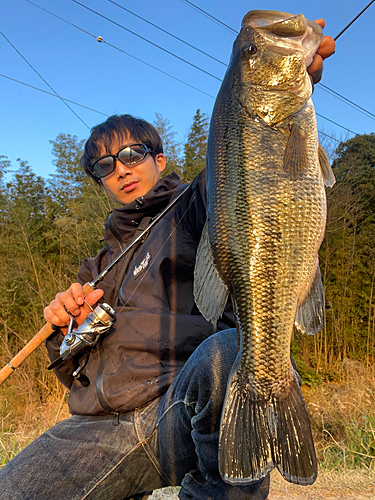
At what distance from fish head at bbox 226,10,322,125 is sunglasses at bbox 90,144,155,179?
116 cm

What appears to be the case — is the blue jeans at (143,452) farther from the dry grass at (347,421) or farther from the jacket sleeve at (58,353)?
the dry grass at (347,421)

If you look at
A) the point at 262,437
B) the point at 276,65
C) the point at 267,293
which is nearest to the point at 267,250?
the point at 267,293

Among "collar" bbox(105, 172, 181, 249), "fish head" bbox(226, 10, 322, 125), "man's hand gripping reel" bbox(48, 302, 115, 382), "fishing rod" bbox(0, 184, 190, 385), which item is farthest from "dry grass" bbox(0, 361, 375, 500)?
"fish head" bbox(226, 10, 322, 125)

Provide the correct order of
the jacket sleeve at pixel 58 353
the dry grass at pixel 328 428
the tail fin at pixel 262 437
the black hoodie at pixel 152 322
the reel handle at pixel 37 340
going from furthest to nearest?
the dry grass at pixel 328 428
the reel handle at pixel 37 340
the jacket sleeve at pixel 58 353
the black hoodie at pixel 152 322
the tail fin at pixel 262 437

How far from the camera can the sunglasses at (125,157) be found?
2510 millimetres

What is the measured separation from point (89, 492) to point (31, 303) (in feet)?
24.4

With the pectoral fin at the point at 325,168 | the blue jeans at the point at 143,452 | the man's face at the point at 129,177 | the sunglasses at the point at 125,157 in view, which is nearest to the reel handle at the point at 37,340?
the blue jeans at the point at 143,452

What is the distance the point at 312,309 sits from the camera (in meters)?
1.31

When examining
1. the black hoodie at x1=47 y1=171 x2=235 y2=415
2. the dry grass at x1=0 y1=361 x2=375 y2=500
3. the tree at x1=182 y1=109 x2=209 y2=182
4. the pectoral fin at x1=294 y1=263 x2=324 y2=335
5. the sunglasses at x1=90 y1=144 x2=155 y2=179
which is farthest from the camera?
the tree at x1=182 y1=109 x2=209 y2=182

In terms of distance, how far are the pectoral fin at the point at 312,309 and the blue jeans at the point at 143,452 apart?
30 cm

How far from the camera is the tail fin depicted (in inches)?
46.0

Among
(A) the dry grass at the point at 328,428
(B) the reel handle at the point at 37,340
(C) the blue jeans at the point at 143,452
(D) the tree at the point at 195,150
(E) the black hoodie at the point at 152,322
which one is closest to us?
(C) the blue jeans at the point at 143,452

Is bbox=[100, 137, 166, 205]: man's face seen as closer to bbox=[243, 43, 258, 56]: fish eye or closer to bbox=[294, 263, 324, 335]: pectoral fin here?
bbox=[243, 43, 258, 56]: fish eye

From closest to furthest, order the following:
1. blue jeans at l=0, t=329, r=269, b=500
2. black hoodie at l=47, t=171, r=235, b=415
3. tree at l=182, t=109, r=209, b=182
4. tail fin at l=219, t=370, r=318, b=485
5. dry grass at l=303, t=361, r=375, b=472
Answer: tail fin at l=219, t=370, r=318, b=485 → blue jeans at l=0, t=329, r=269, b=500 → black hoodie at l=47, t=171, r=235, b=415 → dry grass at l=303, t=361, r=375, b=472 → tree at l=182, t=109, r=209, b=182
